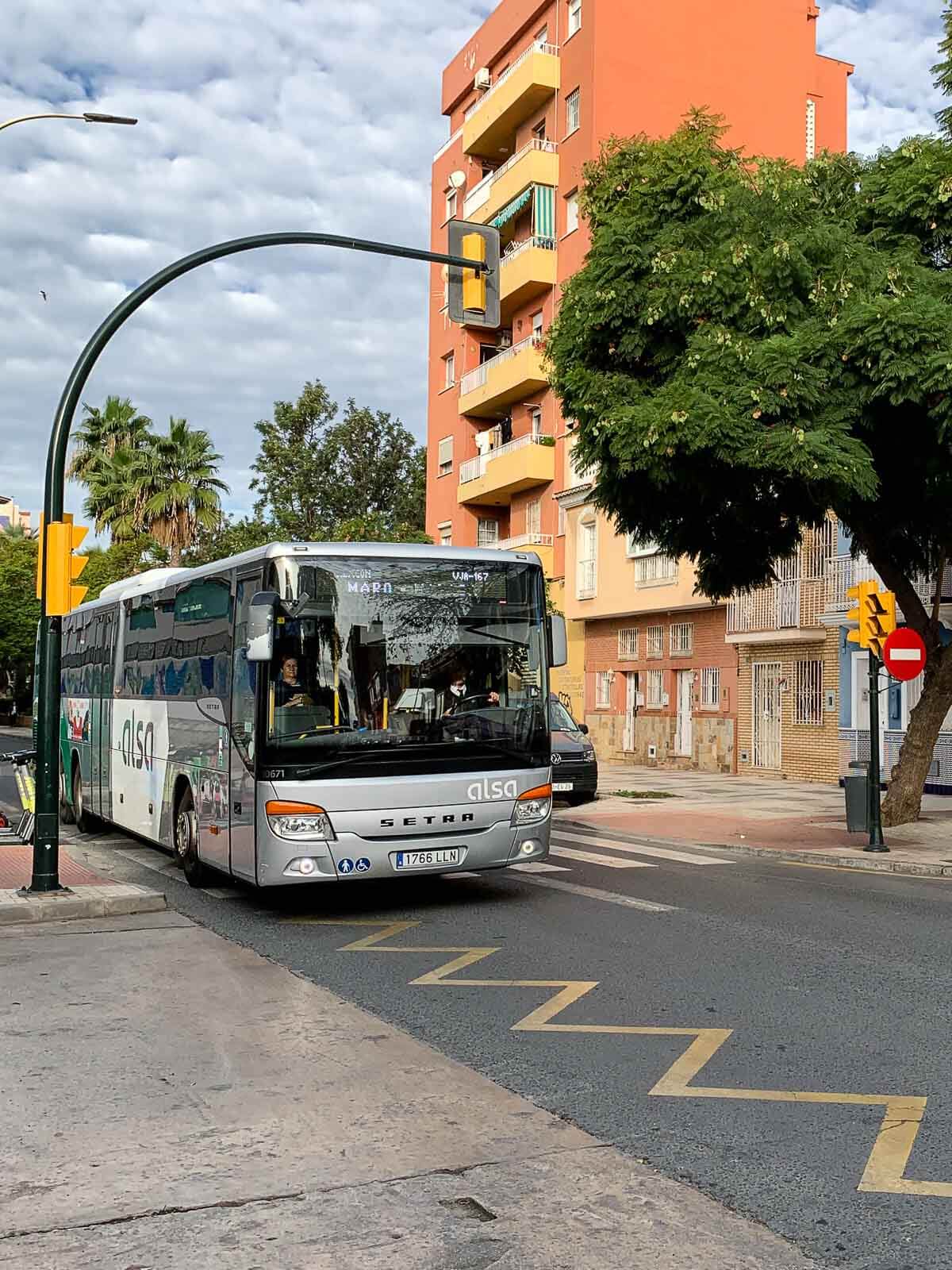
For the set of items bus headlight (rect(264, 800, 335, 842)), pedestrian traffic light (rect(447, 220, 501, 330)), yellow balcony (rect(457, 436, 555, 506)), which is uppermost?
yellow balcony (rect(457, 436, 555, 506))

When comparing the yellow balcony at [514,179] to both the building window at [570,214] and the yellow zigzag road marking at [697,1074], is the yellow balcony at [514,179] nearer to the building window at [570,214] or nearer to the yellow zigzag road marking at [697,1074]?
the building window at [570,214]

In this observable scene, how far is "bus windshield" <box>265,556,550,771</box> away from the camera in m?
9.83

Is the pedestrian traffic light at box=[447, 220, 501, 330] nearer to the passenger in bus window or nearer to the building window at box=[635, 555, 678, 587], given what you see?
the passenger in bus window

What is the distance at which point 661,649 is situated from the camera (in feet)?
108

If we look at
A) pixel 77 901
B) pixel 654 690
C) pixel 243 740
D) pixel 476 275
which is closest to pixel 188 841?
pixel 77 901

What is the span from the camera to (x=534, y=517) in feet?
127

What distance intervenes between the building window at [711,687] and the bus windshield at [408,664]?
2050 cm

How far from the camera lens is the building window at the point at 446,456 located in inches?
1678

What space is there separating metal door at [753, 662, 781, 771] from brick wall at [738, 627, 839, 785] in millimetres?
105

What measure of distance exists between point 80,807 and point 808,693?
52.9 feet

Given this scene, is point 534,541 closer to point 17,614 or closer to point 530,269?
point 530,269

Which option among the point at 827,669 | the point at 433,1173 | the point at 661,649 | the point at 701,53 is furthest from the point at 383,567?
the point at 701,53

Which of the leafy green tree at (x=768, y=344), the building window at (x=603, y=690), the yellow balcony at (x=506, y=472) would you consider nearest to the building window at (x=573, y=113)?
the yellow balcony at (x=506, y=472)

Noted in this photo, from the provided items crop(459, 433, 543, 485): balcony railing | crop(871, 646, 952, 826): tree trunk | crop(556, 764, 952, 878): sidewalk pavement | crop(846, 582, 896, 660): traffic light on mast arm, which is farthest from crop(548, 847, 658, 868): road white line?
crop(459, 433, 543, 485): balcony railing
